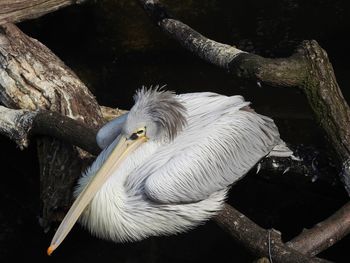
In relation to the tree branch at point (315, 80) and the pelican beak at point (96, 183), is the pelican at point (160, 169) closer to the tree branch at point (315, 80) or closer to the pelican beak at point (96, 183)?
the pelican beak at point (96, 183)

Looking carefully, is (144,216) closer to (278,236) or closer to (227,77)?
(278,236)

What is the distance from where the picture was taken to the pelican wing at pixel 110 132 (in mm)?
4320

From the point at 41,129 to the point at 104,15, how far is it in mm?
3434

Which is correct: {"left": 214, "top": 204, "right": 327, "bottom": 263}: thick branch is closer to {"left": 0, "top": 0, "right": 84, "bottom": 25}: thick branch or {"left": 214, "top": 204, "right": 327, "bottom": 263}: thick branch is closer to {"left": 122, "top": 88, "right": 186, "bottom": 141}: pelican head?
{"left": 122, "top": 88, "right": 186, "bottom": 141}: pelican head

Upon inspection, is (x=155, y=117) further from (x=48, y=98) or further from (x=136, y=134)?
(x=48, y=98)

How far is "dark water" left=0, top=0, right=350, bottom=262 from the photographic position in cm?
535

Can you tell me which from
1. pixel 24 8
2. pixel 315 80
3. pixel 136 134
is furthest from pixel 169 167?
pixel 24 8

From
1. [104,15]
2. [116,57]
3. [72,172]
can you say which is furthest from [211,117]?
[104,15]

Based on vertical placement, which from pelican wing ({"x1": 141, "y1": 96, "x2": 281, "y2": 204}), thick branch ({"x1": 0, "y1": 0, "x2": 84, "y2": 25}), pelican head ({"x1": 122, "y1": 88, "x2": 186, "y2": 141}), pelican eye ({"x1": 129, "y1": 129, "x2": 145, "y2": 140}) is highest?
thick branch ({"x1": 0, "y1": 0, "x2": 84, "y2": 25})

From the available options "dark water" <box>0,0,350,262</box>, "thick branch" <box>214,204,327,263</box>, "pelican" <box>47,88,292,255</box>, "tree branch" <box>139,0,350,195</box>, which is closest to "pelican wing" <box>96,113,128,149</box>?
"pelican" <box>47,88,292,255</box>

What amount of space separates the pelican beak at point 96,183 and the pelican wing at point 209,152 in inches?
6.3

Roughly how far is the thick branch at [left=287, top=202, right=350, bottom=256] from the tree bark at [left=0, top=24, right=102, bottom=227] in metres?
1.81

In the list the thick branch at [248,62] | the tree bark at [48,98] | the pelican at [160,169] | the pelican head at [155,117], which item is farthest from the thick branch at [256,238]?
the tree bark at [48,98]

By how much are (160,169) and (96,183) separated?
1.27 feet
